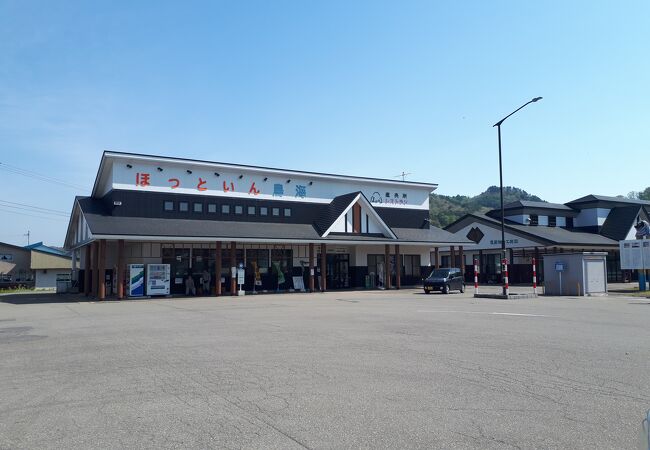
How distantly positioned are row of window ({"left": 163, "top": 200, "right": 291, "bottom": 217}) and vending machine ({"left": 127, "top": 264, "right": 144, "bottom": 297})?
4.12 m

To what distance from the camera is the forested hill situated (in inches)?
5240

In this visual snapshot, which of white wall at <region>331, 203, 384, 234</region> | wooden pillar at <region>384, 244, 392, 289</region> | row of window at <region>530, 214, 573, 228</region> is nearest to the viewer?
white wall at <region>331, 203, 384, 234</region>

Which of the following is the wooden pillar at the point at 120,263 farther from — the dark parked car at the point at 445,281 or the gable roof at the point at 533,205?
the gable roof at the point at 533,205

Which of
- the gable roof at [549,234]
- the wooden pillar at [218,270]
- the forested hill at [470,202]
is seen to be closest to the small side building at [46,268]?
the wooden pillar at [218,270]

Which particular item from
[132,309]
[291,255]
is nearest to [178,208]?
[291,255]

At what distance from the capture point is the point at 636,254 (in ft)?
112

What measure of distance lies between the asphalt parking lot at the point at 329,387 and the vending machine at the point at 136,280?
15.6 meters

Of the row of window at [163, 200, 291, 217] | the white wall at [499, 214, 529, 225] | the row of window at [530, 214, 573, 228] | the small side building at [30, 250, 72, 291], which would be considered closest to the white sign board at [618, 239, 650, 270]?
the white wall at [499, 214, 529, 225]

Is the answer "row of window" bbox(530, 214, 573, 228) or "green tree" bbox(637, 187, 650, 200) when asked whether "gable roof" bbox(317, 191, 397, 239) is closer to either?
"row of window" bbox(530, 214, 573, 228)

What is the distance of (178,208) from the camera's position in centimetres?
3197

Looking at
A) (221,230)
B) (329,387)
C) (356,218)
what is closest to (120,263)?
(221,230)

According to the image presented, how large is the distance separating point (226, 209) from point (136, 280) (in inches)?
288

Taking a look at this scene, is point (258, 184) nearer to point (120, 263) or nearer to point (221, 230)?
point (221, 230)

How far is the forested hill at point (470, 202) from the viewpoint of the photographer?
13309 cm
